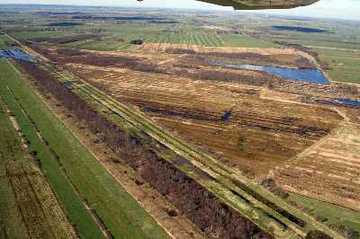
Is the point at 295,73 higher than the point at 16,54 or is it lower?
lower

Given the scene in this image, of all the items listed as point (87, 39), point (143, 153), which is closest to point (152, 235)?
point (143, 153)

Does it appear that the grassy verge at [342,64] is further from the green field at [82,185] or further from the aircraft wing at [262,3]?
the aircraft wing at [262,3]

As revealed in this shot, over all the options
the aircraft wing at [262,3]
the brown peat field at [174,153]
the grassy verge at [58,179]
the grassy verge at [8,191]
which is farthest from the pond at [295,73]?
the aircraft wing at [262,3]

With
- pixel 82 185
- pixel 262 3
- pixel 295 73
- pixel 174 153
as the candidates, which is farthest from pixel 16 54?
pixel 262 3

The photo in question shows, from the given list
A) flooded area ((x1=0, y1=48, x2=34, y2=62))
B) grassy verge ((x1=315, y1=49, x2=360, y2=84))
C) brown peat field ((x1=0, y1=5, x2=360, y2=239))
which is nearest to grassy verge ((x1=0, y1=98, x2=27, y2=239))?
brown peat field ((x1=0, y1=5, x2=360, y2=239))

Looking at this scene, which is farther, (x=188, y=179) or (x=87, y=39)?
(x=87, y=39)

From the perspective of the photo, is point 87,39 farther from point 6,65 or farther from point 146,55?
point 6,65

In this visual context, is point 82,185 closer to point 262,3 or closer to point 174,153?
point 174,153
